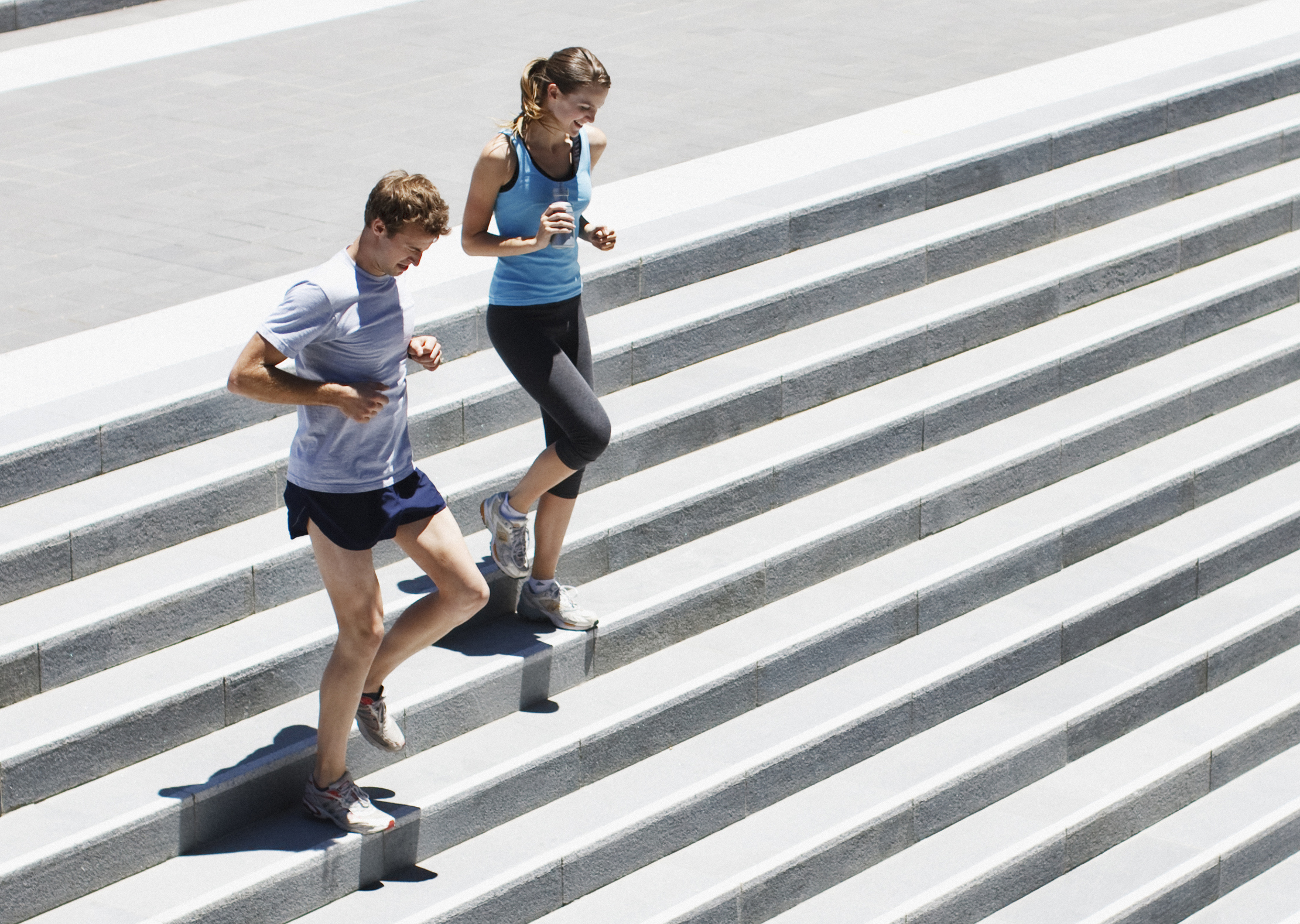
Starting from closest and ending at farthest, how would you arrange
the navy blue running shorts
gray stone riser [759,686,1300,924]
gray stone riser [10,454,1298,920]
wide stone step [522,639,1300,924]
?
the navy blue running shorts
gray stone riser [10,454,1298,920]
wide stone step [522,639,1300,924]
gray stone riser [759,686,1300,924]

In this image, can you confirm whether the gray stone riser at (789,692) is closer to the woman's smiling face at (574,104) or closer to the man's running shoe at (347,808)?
the man's running shoe at (347,808)

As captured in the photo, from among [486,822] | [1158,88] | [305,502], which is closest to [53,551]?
[305,502]

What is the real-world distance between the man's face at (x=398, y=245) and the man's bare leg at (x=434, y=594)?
27.2 inches

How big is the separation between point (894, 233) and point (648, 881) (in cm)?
365

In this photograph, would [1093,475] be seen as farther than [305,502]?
Yes

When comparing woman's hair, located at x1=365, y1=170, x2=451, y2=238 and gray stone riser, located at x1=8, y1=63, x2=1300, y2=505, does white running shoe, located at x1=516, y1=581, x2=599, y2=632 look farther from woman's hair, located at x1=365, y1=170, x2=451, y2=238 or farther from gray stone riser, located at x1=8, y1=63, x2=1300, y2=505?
woman's hair, located at x1=365, y1=170, x2=451, y2=238

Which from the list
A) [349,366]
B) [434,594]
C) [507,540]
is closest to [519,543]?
[507,540]

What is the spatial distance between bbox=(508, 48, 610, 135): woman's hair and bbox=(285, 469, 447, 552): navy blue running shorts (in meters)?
1.20

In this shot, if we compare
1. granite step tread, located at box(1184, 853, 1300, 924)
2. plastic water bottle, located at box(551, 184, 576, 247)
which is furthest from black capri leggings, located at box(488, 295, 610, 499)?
granite step tread, located at box(1184, 853, 1300, 924)

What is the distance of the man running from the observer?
429 cm

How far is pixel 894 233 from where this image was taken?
7.83m

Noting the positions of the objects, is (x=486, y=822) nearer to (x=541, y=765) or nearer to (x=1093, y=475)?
(x=541, y=765)

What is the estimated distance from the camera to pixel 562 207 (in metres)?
5.02

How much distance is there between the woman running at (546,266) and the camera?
500 cm
